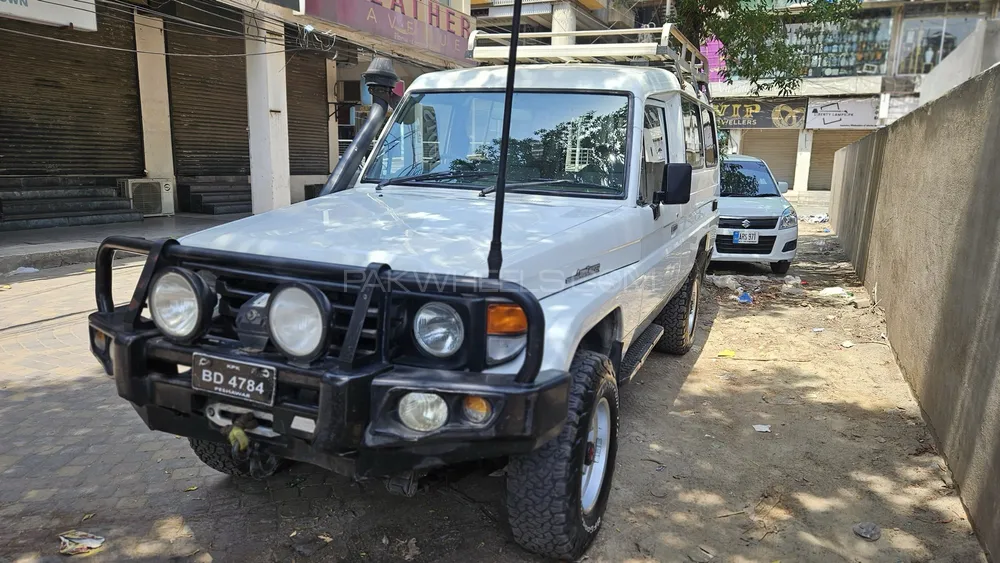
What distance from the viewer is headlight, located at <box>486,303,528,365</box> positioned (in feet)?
7.25

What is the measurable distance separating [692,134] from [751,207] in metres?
4.67

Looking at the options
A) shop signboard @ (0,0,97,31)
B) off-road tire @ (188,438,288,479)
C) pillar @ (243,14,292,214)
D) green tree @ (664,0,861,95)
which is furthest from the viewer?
pillar @ (243,14,292,214)

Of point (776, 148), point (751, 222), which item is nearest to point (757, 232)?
point (751, 222)

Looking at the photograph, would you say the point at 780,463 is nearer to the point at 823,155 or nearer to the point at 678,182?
the point at 678,182

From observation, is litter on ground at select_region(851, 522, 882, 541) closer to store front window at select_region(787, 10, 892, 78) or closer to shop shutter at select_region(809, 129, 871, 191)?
store front window at select_region(787, 10, 892, 78)

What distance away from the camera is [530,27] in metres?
19.4

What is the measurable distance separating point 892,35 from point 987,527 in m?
28.7

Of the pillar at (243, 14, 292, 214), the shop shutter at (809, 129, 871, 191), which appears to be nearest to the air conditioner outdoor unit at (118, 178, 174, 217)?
the pillar at (243, 14, 292, 214)

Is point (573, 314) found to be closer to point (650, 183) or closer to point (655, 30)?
point (650, 183)

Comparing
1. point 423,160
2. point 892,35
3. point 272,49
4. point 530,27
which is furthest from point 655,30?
point 892,35

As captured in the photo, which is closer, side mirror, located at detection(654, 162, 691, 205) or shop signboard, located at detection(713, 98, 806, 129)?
side mirror, located at detection(654, 162, 691, 205)

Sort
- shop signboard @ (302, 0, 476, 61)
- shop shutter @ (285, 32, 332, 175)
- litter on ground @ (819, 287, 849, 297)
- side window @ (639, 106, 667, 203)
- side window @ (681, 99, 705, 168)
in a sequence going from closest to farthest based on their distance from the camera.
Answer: side window @ (639, 106, 667, 203), side window @ (681, 99, 705, 168), litter on ground @ (819, 287, 849, 297), shop signboard @ (302, 0, 476, 61), shop shutter @ (285, 32, 332, 175)

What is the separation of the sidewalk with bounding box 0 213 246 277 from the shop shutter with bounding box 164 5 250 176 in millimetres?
1870

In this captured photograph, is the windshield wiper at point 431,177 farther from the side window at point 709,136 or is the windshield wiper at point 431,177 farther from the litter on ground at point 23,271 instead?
the litter on ground at point 23,271
